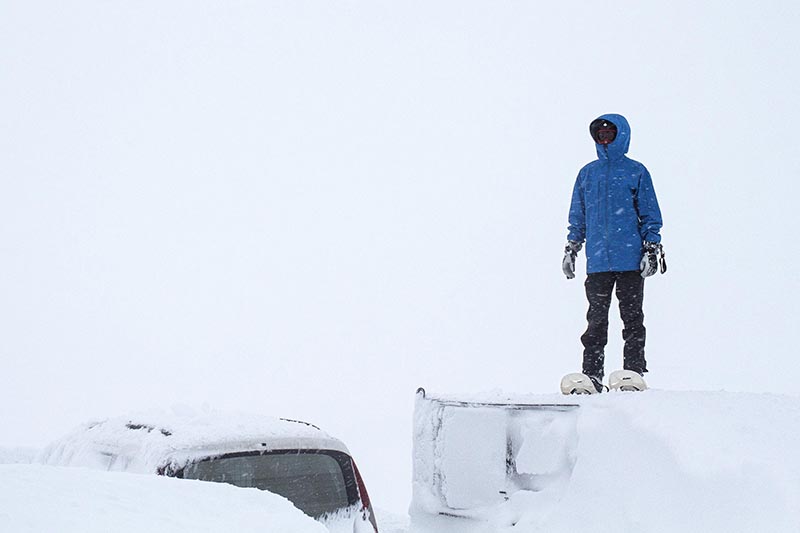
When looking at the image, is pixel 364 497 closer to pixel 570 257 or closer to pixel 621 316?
pixel 621 316

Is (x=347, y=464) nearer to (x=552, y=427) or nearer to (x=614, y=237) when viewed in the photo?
(x=552, y=427)

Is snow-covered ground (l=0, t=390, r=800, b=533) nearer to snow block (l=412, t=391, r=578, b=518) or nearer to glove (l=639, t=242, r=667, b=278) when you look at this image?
snow block (l=412, t=391, r=578, b=518)

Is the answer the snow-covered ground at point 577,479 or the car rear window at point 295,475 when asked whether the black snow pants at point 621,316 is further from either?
the car rear window at point 295,475

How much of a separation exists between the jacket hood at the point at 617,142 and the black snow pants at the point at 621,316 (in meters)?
1.06

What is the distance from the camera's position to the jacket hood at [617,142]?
6.69m

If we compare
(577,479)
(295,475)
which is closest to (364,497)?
(295,475)

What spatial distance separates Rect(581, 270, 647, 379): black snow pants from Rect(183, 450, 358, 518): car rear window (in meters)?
3.50

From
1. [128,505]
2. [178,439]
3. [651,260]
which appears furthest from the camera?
[651,260]

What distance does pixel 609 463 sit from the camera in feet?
13.4

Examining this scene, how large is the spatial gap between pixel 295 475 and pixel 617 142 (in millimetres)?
4556

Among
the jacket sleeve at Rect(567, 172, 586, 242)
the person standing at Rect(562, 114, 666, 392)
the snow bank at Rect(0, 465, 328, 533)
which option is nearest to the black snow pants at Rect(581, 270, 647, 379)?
the person standing at Rect(562, 114, 666, 392)

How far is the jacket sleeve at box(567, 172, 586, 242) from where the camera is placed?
6980mm

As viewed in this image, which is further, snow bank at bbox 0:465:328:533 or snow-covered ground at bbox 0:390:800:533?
snow-covered ground at bbox 0:390:800:533

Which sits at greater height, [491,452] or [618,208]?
[618,208]
